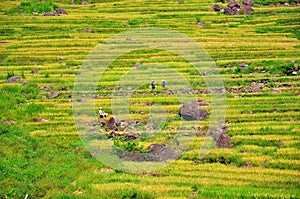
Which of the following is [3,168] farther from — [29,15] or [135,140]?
[29,15]

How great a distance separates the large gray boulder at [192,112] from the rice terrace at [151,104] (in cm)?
8

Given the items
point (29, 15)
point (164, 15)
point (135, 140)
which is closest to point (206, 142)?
point (135, 140)

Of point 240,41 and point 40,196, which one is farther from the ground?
point 240,41

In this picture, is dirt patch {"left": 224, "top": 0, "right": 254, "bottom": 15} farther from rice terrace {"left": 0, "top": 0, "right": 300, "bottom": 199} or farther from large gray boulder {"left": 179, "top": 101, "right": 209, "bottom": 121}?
large gray boulder {"left": 179, "top": 101, "right": 209, "bottom": 121}

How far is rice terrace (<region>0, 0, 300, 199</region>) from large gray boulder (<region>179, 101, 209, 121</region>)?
0.27 ft

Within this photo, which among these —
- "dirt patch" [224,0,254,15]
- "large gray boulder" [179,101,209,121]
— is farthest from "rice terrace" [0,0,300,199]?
"dirt patch" [224,0,254,15]

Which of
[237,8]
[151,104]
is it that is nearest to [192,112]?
[151,104]

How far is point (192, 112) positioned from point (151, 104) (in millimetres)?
4363

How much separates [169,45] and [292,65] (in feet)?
45.6

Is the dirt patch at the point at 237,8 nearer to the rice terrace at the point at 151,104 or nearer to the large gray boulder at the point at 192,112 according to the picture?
the rice terrace at the point at 151,104

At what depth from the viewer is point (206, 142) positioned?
26.2m

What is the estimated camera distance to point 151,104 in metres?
32.8

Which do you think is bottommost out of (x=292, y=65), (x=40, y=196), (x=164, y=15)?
(x=40, y=196)

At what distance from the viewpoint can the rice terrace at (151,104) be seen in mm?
22391
